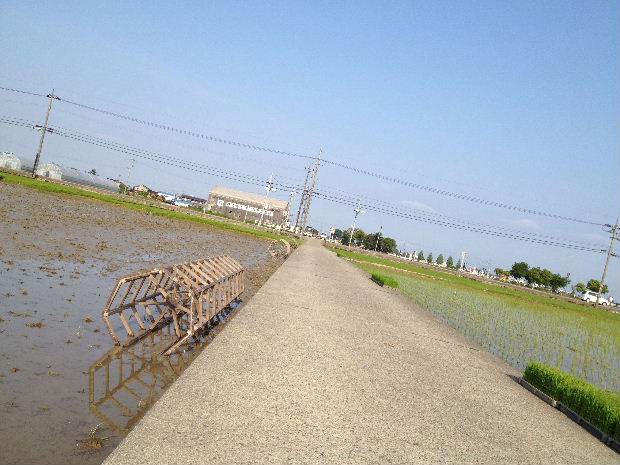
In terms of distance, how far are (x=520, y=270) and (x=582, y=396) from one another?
108456mm

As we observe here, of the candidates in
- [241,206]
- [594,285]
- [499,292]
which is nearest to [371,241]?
[241,206]

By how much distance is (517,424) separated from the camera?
281 inches

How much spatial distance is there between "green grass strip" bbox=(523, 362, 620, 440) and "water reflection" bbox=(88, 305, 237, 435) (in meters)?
6.59

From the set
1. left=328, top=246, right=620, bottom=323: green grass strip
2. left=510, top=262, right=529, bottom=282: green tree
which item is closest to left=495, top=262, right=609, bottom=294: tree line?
left=510, top=262, right=529, bottom=282: green tree

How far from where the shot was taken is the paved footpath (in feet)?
15.5

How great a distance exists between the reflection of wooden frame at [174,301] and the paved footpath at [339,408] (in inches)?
29.5

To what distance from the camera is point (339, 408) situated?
20.0 ft

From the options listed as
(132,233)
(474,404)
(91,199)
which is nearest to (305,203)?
(91,199)

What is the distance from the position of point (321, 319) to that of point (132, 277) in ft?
16.6

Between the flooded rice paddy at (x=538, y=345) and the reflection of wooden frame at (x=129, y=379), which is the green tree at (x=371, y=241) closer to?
the flooded rice paddy at (x=538, y=345)

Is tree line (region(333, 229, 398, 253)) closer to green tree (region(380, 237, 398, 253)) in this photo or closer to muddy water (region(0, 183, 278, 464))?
green tree (region(380, 237, 398, 253))

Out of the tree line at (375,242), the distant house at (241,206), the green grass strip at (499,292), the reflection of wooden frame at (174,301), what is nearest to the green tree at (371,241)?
the tree line at (375,242)

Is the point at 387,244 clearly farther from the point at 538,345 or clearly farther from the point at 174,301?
the point at 174,301

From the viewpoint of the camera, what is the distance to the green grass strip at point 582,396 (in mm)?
7582
